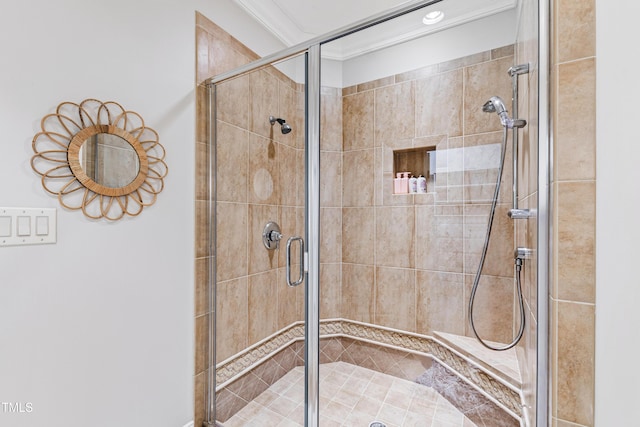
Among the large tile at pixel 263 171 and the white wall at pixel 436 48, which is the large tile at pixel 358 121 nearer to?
the white wall at pixel 436 48

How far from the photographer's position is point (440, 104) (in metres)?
1.49

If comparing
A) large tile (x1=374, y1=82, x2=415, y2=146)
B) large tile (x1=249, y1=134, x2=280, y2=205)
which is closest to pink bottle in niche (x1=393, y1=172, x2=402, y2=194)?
large tile (x1=374, y1=82, x2=415, y2=146)

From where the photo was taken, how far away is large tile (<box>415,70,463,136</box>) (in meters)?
1.44

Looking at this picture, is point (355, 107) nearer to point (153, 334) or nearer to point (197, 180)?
point (197, 180)

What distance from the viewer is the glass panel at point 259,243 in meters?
1.34

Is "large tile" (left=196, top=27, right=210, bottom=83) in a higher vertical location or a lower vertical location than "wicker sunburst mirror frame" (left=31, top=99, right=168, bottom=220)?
higher

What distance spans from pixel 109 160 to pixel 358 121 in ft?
3.97

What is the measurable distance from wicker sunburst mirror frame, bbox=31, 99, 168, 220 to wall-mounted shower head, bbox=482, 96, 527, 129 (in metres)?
1.57

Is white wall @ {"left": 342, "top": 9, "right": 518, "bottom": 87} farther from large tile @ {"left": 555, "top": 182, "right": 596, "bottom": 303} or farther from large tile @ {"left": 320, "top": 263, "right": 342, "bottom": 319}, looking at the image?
large tile @ {"left": 320, "top": 263, "right": 342, "bottom": 319}

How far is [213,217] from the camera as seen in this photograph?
159 centimetres

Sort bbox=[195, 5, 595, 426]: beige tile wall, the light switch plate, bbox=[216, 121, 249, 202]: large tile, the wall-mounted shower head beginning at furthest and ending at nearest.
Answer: bbox=[216, 121, 249, 202]: large tile → bbox=[195, 5, 595, 426]: beige tile wall → the wall-mounted shower head → the light switch plate

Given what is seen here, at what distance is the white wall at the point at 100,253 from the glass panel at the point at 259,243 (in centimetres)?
18

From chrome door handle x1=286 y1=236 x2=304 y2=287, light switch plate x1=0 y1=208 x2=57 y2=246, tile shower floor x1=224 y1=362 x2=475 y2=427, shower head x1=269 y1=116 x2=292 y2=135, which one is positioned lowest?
tile shower floor x1=224 y1=362 x2=475 y2=427

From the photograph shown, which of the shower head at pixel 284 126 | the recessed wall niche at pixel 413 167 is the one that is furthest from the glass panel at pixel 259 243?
the recessed wall niche at pixel 413 167
